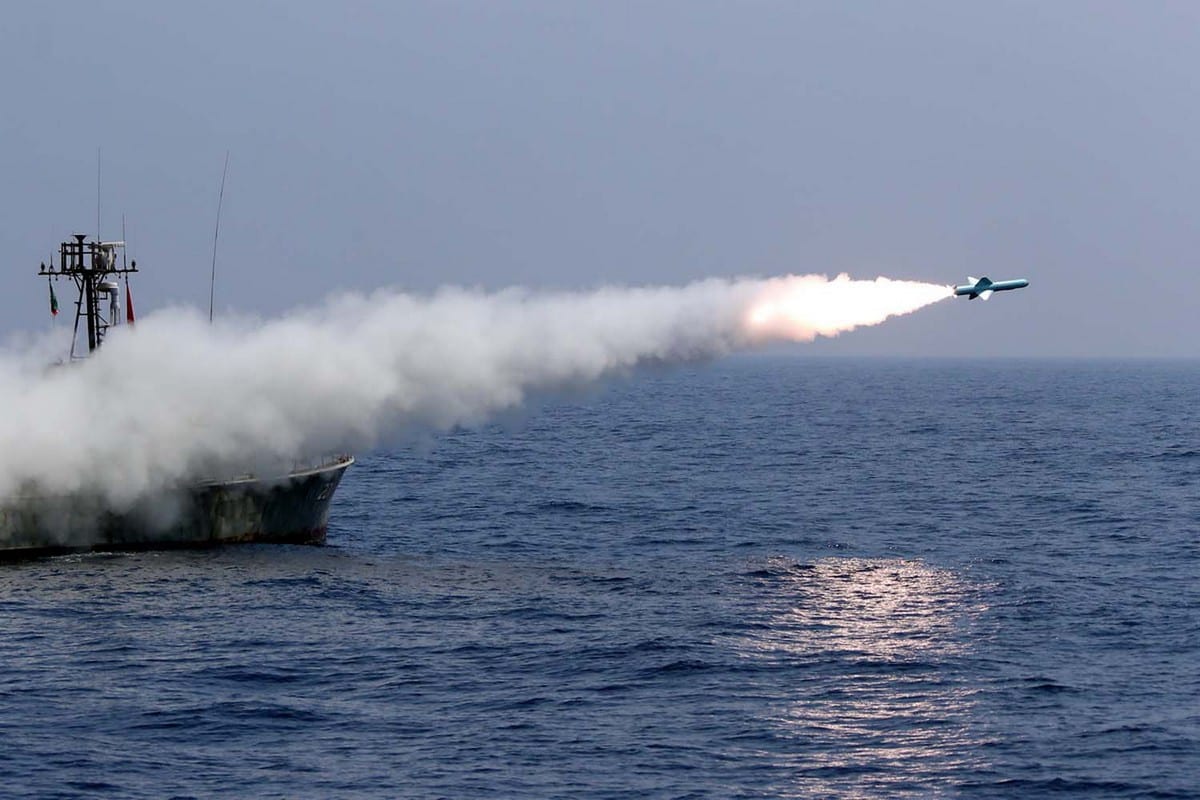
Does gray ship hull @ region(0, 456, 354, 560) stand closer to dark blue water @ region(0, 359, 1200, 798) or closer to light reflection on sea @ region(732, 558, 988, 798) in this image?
dark blue water @ region(0, 359, 1200, 798)

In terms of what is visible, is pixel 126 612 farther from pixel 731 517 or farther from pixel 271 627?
pixel 731 517

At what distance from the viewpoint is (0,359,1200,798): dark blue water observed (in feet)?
96.4

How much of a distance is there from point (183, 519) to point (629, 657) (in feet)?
78.1

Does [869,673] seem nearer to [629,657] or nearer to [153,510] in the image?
[629,657]

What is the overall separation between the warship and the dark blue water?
170cm

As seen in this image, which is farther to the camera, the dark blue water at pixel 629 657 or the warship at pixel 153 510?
the warship at pixel 153 510

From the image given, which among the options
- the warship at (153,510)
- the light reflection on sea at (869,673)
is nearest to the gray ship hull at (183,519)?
the warship at (153,510)

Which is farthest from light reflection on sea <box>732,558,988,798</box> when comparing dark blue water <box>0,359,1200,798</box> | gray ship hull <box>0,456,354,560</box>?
gray ship hull <box>0,456,354,560</box>

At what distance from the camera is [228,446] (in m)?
55.9

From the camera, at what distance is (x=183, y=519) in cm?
5512

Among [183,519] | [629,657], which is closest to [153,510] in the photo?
[183,519]

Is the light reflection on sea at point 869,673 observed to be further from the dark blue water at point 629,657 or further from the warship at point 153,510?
the warship at point 153,510

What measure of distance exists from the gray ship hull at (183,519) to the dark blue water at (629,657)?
64.4 inches

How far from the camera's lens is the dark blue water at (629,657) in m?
29.4
